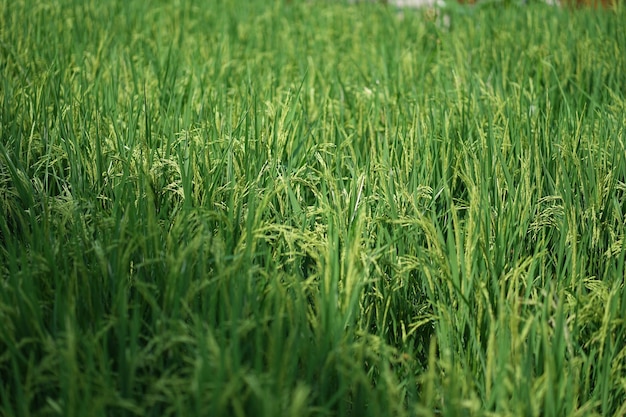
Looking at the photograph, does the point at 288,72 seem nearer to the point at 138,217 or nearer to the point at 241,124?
the point at 241,124

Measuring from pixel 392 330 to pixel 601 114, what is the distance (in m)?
1.10

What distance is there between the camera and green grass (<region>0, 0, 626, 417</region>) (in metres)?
1.19

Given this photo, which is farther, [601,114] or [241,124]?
[601,114]

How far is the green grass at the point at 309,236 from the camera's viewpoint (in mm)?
1192

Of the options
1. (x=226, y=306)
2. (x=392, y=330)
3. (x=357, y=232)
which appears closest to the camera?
(x=226, y=306)

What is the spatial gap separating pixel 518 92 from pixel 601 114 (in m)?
Result: 0.35

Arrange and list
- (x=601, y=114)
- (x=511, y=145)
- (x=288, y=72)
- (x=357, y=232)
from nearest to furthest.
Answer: (x=357, y=232), (x=511, y=145), (x=601, y=114), (x=288, y=72)

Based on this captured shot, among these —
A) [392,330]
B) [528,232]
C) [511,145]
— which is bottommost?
[392,330]

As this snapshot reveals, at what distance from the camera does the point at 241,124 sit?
2.16m

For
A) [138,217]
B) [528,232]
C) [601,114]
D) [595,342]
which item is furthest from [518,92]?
[138,217]

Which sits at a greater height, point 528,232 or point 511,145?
point 511,145

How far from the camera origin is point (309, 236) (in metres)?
1.57

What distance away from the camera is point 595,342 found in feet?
4.85

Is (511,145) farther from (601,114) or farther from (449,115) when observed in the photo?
(601,114)
